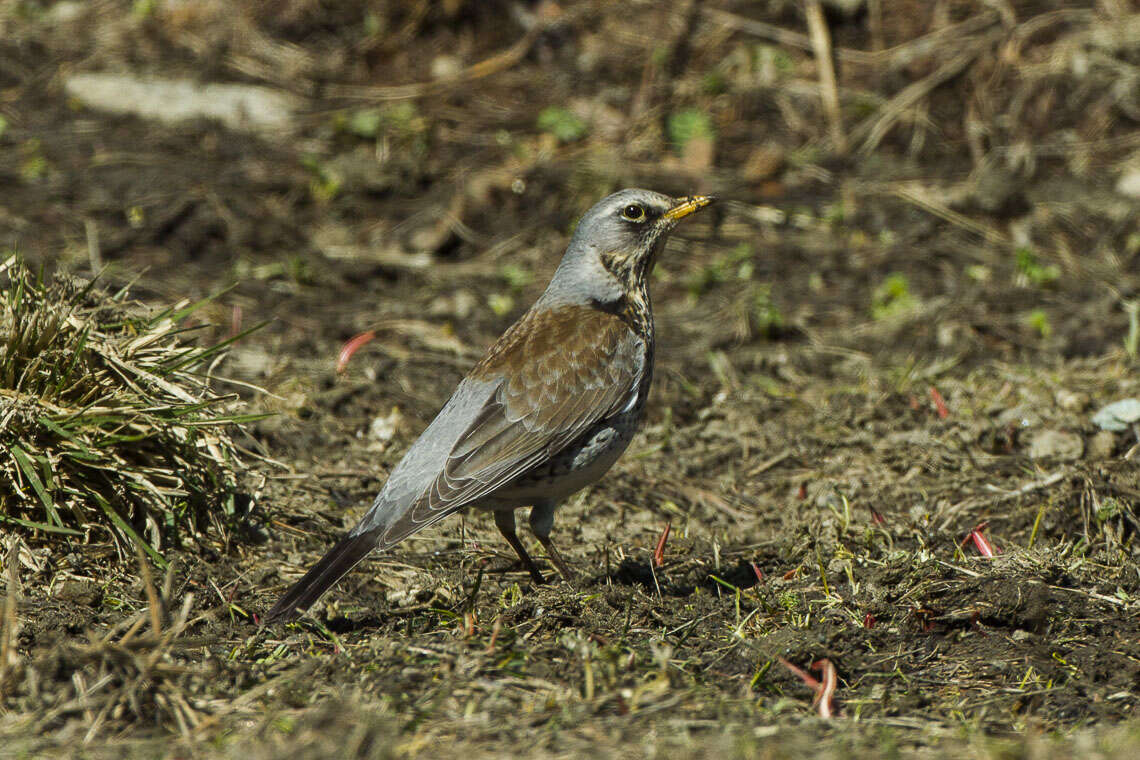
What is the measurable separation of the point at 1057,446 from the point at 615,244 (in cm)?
226

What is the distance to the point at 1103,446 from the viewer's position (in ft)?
19.1

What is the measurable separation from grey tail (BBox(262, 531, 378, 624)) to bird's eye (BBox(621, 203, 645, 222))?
2014mm

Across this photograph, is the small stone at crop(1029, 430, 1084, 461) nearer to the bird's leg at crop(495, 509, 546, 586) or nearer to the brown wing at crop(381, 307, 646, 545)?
the brown wing at crop(381, 307, 646, 545)

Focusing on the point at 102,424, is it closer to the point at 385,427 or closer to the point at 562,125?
the point at 385,427

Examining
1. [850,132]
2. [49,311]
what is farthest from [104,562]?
[850,132]

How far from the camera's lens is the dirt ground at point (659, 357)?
363cm

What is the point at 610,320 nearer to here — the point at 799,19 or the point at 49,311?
the point at 49,311

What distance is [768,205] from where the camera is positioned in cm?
920

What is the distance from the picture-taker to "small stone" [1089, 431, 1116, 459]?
581cm

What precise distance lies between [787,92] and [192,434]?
644 cm

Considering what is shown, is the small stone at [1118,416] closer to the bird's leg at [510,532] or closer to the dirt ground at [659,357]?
the dirt ground at [659,357]

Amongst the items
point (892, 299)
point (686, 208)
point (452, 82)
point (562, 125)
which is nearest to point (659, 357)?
point (892, 299)

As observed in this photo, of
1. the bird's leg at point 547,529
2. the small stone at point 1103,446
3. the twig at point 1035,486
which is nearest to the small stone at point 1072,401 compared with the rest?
the small stone at point 1103,446

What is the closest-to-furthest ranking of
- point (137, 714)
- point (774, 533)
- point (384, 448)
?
point (137, 714)
point (774, 533)
point (384, 448)
